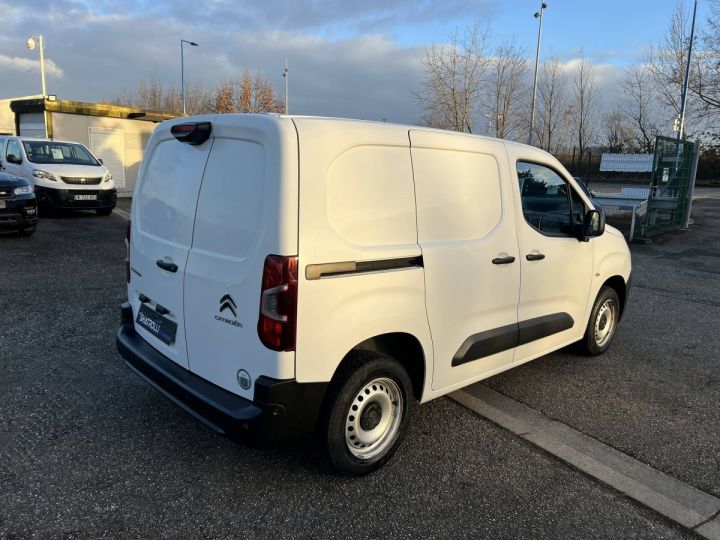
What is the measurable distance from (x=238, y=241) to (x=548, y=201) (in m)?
2.65

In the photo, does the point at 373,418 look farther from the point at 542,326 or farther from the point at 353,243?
the point at 542,326

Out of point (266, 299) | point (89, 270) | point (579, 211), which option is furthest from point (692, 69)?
point (266, 299)

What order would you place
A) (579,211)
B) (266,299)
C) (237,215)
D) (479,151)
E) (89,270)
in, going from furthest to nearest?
(89,270) → (579,211) → (479,151) → (237,215) → (266,299)

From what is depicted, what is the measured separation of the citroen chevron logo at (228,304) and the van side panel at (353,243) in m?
0.38

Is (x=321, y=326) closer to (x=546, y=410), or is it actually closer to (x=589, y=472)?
(x=589, y=472)

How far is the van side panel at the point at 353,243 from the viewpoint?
263 cm

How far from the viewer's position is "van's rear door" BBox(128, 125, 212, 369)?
3.09m

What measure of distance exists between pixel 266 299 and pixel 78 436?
178 centimetres

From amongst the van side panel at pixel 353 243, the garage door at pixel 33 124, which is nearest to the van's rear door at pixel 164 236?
the van side panel at pixel 353 243

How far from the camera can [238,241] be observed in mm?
2736

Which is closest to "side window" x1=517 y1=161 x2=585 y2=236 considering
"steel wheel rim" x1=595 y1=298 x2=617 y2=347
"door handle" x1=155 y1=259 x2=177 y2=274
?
"steel wheel rim" x1=595 y1=298 x2=617 y2=347

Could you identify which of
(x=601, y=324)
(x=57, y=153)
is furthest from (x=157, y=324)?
(x=57, y=153)

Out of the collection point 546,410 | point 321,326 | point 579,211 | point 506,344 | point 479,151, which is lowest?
point 546,410

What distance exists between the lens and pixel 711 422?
154 inches
